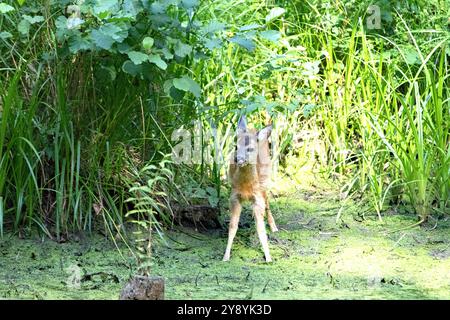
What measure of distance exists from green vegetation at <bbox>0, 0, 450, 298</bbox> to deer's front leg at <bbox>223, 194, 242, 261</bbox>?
90 millimetres

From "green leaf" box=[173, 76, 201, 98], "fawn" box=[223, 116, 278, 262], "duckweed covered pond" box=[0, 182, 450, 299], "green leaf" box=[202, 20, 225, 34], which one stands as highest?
"green leaf" box=[202, 20, 225, 34]

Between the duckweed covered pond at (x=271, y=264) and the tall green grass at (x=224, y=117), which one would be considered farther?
the tall green grass at (x=224, y=117)

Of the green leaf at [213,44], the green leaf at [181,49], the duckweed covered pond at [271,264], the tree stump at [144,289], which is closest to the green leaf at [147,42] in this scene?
the green leaf at [181,49]

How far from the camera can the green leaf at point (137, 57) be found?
5062mm

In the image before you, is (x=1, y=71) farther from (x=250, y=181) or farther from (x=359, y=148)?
(x=359, y=148)

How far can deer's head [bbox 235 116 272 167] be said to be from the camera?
527cm

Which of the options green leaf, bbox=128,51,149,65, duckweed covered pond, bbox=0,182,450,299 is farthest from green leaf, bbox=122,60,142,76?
duckweed covered pond, bbox=0,182,450,299

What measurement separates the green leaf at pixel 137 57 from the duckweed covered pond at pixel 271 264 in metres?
1.14

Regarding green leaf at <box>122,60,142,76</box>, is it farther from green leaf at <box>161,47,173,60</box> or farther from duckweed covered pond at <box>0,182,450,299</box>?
duckweed covered pond at <box>0,182,450,299</box>

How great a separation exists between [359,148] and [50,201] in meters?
2.71

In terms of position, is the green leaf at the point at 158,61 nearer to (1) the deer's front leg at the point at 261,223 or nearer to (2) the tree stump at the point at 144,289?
(1) the deer's front leg at the point at 261,223

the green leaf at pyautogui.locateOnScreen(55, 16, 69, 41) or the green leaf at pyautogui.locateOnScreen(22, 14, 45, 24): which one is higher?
the green leaf at pyautogui.locateOnScreen(22, 14, 45, 24)

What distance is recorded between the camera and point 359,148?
7.30 metres

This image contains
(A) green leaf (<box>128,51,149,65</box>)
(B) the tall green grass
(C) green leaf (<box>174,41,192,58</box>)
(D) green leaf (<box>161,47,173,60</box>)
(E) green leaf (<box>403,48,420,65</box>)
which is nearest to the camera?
(A) green leaf (<box>128,51,149,65</box>)
